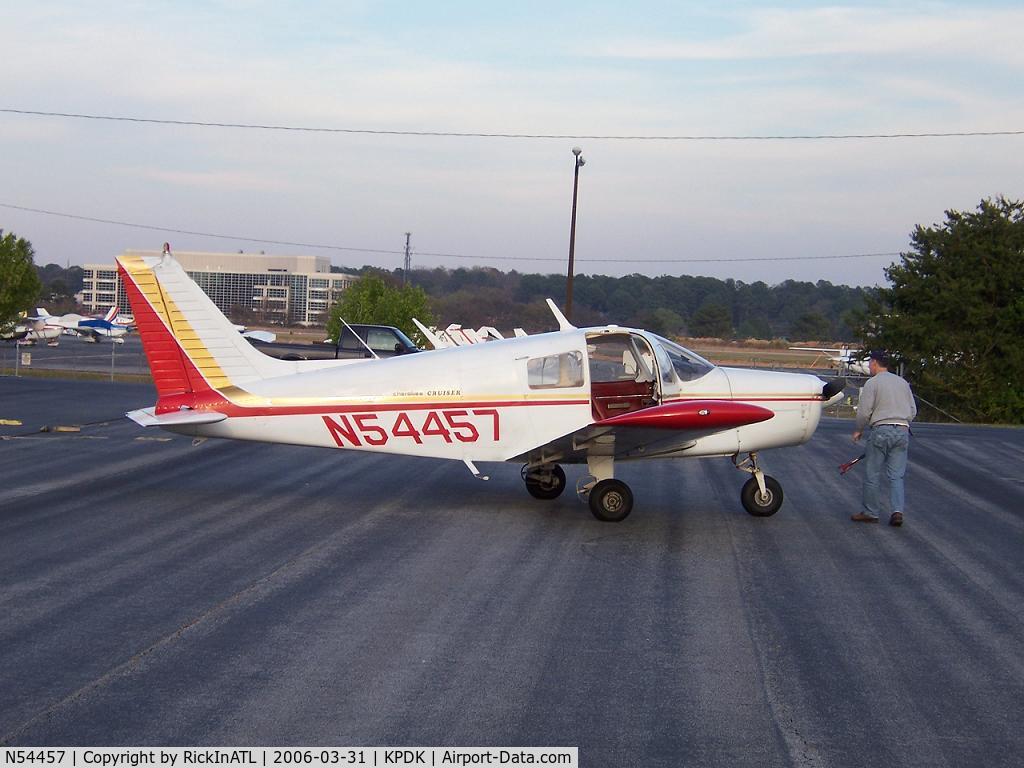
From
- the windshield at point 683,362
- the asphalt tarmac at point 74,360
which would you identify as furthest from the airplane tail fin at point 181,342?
the asphalt tarmac at point 74,360

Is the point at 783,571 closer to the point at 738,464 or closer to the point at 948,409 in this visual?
the point at 738,464

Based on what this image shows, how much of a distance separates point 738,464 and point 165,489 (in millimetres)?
6686

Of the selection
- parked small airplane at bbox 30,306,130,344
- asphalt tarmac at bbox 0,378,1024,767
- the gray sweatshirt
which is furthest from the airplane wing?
parked small airplane at bbox 30,306,130,344

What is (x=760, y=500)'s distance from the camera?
1248 cm

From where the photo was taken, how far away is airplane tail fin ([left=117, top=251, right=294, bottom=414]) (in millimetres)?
12375

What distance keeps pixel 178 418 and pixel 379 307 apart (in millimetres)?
32827

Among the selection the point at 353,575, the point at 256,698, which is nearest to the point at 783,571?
the point at 353,575

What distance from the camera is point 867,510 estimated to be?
12.3m

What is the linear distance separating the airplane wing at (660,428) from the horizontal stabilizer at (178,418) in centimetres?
331

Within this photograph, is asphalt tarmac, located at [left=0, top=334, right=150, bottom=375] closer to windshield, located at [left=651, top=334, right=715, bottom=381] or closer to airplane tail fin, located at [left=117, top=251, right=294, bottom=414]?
airplane tail fin, located at [left=117, top=251, right=294, bottom=414]

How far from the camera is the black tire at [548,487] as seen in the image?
13305mm

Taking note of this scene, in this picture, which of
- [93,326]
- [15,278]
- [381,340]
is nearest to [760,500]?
[381,340]

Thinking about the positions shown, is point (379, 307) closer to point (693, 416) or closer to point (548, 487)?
point (548, 487)

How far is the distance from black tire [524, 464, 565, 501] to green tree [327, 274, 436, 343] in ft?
97.7
